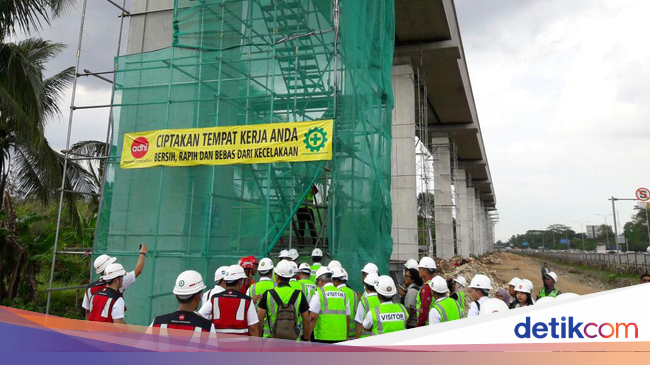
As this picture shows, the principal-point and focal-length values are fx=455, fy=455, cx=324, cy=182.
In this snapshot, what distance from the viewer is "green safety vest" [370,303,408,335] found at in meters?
4.81

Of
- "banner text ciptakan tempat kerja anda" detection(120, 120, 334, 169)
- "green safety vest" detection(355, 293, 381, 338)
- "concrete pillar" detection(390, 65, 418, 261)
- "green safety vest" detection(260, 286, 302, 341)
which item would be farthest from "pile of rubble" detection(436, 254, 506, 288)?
"green safety vest" detection(260, 286, 302, 341)

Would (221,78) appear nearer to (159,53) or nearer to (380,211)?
(159,53)

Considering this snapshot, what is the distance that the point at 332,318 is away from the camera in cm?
524

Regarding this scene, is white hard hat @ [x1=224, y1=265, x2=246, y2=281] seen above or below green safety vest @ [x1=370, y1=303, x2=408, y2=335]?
above

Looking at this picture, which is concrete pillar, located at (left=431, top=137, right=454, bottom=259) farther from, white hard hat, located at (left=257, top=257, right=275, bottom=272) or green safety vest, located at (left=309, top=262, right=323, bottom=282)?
white hard hat, located at (left=257, top=257, right=275, bottom=272)

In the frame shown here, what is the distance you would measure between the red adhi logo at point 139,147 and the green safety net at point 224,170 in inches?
15.8

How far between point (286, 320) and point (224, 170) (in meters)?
5.27

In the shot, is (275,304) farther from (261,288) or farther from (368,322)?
(368,322)

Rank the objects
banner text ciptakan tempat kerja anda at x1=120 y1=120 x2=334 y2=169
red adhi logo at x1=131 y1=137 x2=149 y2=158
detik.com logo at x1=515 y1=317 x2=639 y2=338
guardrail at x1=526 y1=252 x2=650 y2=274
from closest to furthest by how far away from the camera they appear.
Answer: detik.com logo at x1=515 y1=317 x2=639 y2=338
banner text ciptakan tempat kerja anda at x1=120 y1=120 x2=334 y2=169
red adhi logo at x1=131 y1=137 x2=149 y2=158
guardrail at x1=526 y1=252 x2=650 y2=274

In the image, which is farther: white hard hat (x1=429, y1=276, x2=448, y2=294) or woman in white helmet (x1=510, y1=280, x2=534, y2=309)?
white hard hat (x1=429, y1=276, x2=448, y2=294)

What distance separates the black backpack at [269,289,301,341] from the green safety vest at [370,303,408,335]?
2.86 ft

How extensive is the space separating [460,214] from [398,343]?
129 feet

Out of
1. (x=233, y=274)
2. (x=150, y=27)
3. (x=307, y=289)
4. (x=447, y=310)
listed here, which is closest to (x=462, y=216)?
(x=150, y=27)

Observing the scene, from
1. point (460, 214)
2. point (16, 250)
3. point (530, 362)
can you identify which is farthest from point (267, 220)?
point (460, 214)
